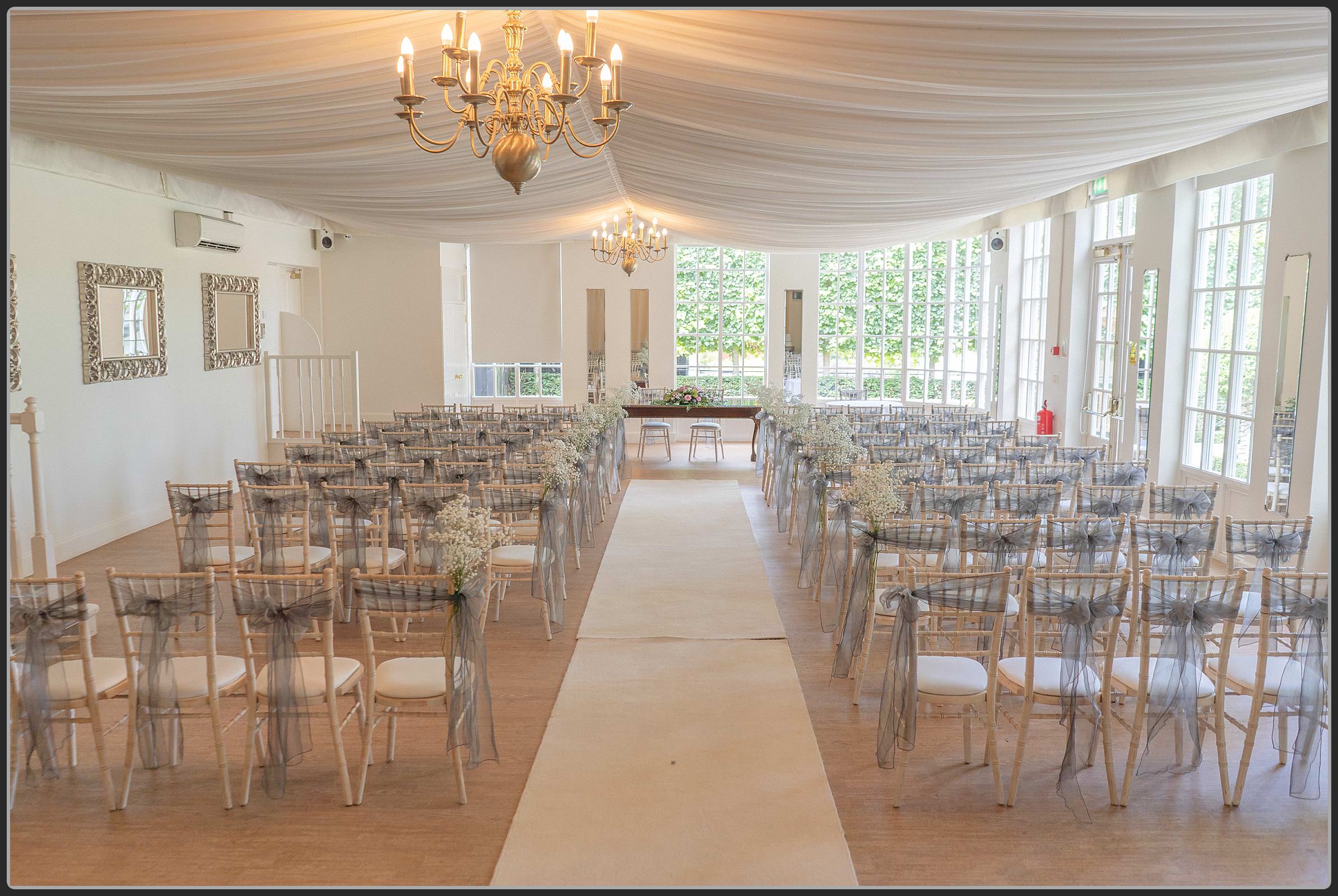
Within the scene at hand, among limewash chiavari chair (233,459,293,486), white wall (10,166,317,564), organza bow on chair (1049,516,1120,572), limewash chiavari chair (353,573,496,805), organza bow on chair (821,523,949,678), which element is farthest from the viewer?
white wall (10,166,317,564)

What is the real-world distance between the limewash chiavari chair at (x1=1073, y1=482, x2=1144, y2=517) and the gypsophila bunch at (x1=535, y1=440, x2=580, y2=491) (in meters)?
3.39

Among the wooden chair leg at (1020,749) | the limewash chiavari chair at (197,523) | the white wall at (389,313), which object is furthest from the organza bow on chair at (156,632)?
the white wall at (389,313)

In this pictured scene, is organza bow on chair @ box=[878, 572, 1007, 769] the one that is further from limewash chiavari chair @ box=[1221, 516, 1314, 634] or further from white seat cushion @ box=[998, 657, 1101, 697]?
limewash chiavari chair @ box=[1221, 516, 1314, 634]

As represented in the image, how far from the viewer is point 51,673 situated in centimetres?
389

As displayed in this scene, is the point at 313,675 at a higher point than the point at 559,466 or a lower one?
lower

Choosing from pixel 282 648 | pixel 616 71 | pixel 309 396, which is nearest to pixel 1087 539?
pixel 616 71

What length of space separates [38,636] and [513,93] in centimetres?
305

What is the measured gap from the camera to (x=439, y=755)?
4.50 metres

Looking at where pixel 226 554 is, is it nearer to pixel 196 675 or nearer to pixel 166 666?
pixel 196 675

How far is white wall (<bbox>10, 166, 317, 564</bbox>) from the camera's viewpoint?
25.8ft

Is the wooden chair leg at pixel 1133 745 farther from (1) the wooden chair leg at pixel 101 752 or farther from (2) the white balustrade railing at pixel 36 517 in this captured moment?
(2) the white balustrade railing at pixel 36 517

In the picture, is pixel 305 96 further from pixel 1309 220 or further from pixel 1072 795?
pixel 1309 220

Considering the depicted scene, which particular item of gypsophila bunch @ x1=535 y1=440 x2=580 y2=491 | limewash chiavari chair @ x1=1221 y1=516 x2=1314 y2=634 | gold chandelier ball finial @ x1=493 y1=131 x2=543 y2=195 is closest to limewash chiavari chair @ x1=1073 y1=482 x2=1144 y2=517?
limewash chiavari chair @ x1=1221 y1=516 x2=1314 y2=634

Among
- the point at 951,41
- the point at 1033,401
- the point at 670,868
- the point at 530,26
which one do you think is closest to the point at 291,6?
the point at 530,26
